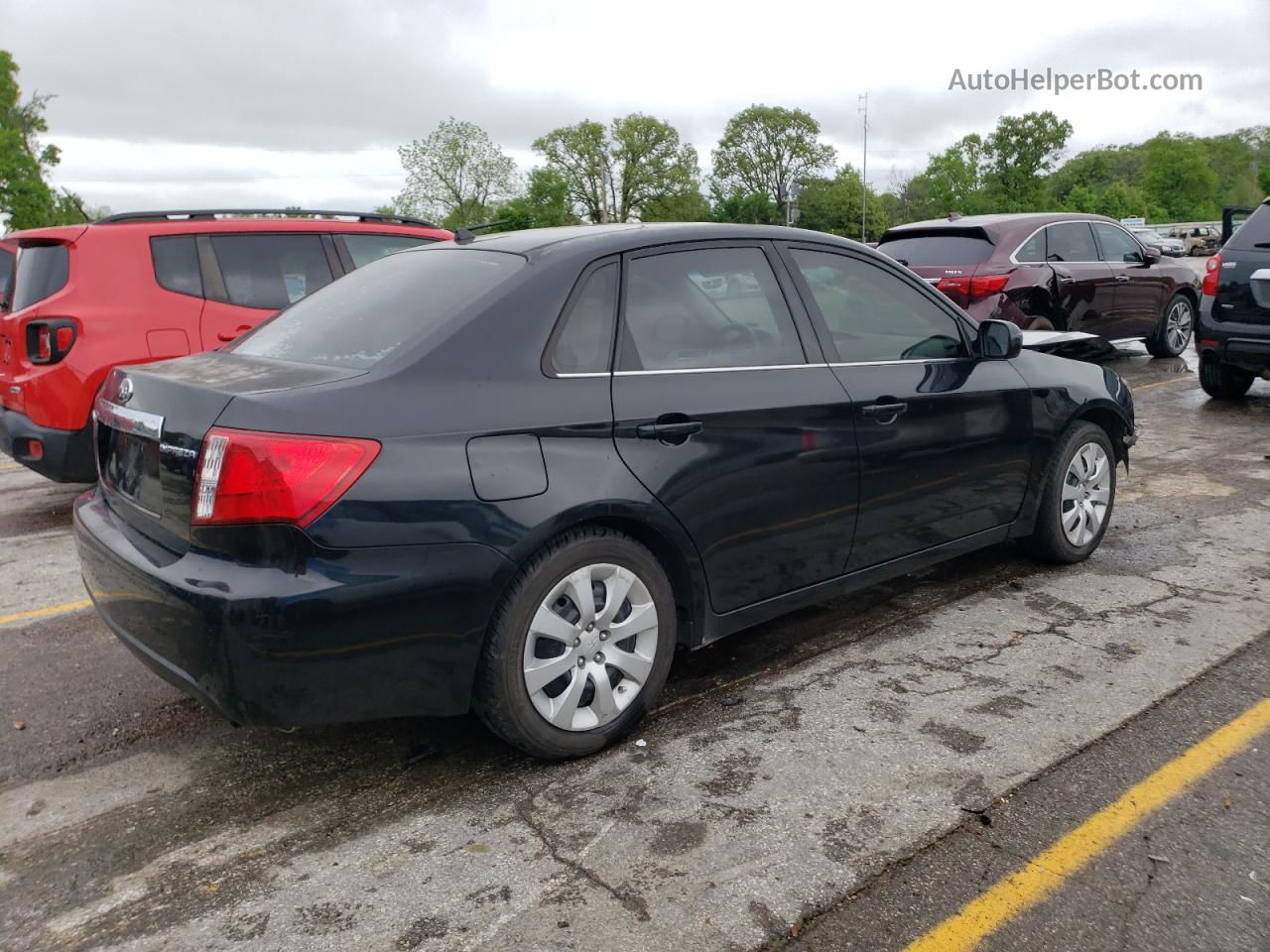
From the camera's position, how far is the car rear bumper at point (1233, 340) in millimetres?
8438

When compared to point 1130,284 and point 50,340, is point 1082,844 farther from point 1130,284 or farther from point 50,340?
point 1130,284

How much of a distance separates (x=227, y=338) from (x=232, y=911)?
4725mm

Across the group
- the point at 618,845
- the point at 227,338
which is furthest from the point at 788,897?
the point at 227,338

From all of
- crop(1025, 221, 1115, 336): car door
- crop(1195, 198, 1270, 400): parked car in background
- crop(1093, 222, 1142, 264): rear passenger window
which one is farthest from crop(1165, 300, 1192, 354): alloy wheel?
crop(1195, 198, 1270, 400): parked car in background

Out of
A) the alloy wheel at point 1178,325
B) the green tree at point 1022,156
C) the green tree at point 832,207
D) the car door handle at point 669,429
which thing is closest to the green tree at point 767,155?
the green tree at point 832,207

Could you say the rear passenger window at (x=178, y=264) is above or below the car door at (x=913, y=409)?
above

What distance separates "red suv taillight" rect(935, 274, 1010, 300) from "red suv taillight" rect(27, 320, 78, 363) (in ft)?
23.2

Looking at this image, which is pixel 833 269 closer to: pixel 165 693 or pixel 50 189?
pixel 165 693

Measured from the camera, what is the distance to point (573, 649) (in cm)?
307

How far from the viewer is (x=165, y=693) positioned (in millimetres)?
3787

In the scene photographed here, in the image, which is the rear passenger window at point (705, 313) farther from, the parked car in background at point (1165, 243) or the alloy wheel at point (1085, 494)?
the parked car in background at point (1165, 243)

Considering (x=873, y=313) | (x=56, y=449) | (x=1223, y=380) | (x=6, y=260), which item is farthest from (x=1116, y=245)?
(x=6, y=260)

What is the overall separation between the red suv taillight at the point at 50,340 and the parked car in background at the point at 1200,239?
133ft

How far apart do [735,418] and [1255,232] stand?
23.7 feet
